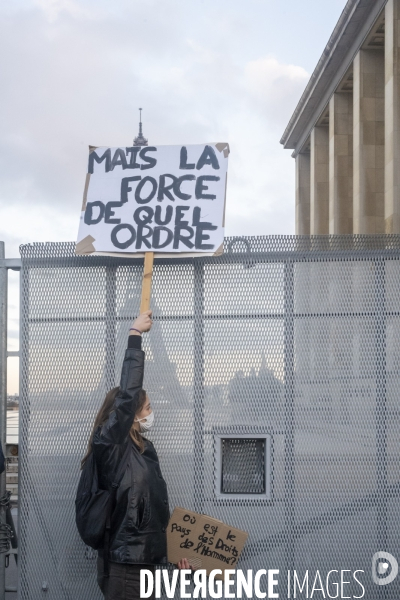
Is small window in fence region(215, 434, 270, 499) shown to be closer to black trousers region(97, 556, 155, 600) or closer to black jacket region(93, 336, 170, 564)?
black jacket region(93, 336, 170, 564)

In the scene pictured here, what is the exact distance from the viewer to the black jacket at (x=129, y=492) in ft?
15.1

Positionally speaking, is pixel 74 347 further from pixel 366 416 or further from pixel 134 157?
pixel 366 416

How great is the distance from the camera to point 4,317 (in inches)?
240

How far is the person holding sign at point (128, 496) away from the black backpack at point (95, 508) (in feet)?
0.07

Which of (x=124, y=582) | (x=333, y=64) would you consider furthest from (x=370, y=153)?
(x=124, y=582)

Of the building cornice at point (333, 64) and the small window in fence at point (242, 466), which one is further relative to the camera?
the building cornice at point (333, 64)

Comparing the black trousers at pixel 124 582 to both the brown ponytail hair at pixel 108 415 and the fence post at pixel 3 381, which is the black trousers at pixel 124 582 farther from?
the fence post at pixel 3 381

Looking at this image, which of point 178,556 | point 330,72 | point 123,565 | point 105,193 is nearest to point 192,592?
point 178,556

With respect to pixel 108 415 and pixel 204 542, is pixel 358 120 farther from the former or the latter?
pixel 108 415

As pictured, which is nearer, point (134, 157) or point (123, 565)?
point (123, 565)

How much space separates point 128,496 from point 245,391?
144cm

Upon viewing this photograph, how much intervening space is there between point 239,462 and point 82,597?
1585mm

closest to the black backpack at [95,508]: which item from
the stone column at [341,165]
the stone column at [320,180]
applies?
the stone column at [341,165]

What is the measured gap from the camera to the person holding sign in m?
4.59
